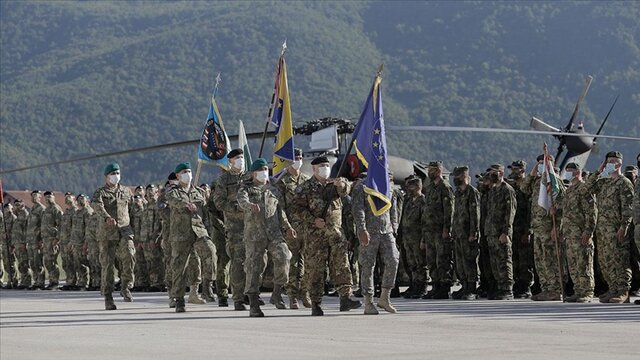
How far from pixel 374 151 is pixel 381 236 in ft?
2.94

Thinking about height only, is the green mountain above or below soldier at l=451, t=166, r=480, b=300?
above

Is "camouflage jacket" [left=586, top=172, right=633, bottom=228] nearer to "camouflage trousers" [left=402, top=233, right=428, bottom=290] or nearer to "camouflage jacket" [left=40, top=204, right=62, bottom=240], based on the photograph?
"camouflage trousers" [left=402, top=233, right=428, bottom=290]

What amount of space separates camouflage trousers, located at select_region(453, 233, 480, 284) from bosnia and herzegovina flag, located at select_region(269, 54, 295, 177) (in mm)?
2937

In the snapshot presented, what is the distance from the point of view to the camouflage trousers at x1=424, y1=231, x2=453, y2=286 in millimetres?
19234

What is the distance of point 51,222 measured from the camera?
84.8 feet

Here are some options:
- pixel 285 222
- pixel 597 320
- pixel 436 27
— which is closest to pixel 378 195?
pixel 285 222

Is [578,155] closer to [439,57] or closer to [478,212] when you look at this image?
[478,212]

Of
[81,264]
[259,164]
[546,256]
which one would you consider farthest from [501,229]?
[81,264]

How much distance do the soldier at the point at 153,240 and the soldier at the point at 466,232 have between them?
556cm

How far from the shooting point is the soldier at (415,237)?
1961cm

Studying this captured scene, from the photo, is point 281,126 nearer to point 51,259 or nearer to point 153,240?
point 153,240

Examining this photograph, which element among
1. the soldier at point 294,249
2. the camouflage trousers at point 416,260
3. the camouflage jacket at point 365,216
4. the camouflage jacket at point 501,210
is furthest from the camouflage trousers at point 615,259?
the soldier at point 294,249

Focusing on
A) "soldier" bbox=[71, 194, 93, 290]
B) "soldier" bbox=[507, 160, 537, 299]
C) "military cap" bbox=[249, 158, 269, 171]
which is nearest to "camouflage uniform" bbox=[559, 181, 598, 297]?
"soldier" bbox=[507, 160, 537, 299]

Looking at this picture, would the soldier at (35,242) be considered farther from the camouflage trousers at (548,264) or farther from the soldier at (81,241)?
the camouflage trousers at (548,264)
